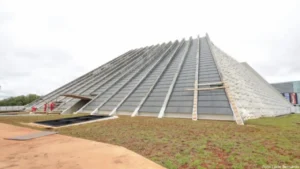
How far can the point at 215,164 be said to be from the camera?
469cm

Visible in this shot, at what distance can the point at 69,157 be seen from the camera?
5.35 m

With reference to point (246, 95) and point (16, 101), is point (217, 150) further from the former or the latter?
point (16, 101)

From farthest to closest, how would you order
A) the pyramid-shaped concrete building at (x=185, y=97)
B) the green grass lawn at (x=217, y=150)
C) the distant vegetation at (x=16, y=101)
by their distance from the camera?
the distant vegetation at (x=16, y=101), the pyramid-shaped concrete building at (x=185, y=97), the green grass lawn at (x=217, y=150)

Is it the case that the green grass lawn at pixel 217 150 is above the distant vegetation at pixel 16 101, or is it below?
below

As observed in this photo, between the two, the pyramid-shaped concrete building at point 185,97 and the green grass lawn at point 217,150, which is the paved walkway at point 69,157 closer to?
the green grass lawn at point 217,150

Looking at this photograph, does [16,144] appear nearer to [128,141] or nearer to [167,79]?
[128,141]

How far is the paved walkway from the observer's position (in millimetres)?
4645

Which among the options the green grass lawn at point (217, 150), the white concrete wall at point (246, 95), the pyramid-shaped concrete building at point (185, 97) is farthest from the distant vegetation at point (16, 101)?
the white concrete wall at point (246, 95)

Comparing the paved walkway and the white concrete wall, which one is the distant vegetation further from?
the white concrete wall

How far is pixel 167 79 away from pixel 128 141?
52.0 feet

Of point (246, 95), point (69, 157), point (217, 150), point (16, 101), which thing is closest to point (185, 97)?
point (246, 95)

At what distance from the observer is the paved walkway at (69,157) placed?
4.64 metres

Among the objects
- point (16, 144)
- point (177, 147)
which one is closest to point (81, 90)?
point (16, 144)

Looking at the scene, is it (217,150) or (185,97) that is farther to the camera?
(185,97)
